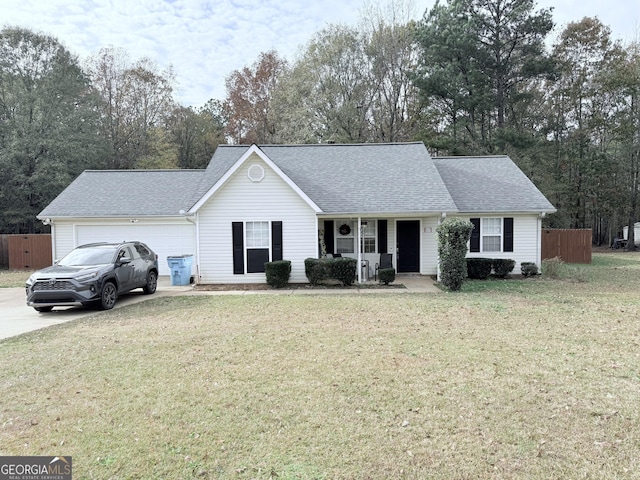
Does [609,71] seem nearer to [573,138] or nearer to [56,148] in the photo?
[573,138]

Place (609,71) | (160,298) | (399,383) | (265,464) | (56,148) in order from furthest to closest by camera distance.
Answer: (609,71), (56,148), (160,298), (399,383), (265,464)

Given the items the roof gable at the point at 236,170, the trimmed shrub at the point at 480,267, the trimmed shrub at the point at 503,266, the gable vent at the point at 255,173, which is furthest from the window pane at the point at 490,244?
the gable vent at the point at 255,173

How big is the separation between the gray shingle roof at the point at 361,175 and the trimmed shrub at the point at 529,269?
4.13m

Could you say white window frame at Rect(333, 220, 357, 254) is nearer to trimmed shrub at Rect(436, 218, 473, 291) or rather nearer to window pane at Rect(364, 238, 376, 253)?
window pane at Rect(364, 238, 376, 253)

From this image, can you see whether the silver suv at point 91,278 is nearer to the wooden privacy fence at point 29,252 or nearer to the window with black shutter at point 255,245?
the window with black shutter at point 255,245

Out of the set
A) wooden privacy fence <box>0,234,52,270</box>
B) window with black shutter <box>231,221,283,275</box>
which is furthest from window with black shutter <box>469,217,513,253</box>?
wooden privacy fence <box>0,234,52,270</box>

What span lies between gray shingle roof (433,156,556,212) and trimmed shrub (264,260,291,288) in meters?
7.07

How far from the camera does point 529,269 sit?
49.1 ft

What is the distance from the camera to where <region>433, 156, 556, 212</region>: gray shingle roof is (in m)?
15.1

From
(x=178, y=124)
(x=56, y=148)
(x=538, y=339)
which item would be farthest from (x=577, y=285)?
(x=178, y=124)

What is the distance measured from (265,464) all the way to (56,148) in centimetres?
2812

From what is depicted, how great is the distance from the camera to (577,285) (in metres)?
13.1

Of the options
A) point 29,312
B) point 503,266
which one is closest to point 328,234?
point 503,266

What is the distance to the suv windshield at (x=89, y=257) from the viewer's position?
33.8ft
